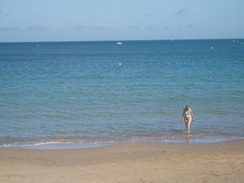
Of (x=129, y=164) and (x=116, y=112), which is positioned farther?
(x=116, y=112)

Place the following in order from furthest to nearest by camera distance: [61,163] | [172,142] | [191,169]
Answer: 1. [172,142]
2. [61,163]
3. [191,169]

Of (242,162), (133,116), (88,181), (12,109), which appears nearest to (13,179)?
(88,181)

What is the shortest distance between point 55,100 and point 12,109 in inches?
164

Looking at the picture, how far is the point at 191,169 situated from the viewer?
9969mm

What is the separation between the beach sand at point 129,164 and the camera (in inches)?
365

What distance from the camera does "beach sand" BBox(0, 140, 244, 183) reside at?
30.5 feet

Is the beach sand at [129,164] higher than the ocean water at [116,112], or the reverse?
the ocean water at [116,112]

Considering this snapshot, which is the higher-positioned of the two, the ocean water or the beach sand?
the ocean water

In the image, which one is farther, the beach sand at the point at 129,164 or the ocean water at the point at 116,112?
the ocean water at the point at 116,112

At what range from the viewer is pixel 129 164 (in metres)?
10.9

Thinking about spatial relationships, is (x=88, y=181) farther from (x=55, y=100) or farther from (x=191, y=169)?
(x=55, y=100)

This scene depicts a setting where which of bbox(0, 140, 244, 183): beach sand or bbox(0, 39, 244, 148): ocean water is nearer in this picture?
bbox(0, 140, 244, 183): beach sand

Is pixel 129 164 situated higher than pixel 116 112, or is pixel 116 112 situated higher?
pixel 116 112

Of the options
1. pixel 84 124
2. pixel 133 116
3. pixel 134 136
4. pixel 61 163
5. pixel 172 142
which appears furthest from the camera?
pixel 133 116
